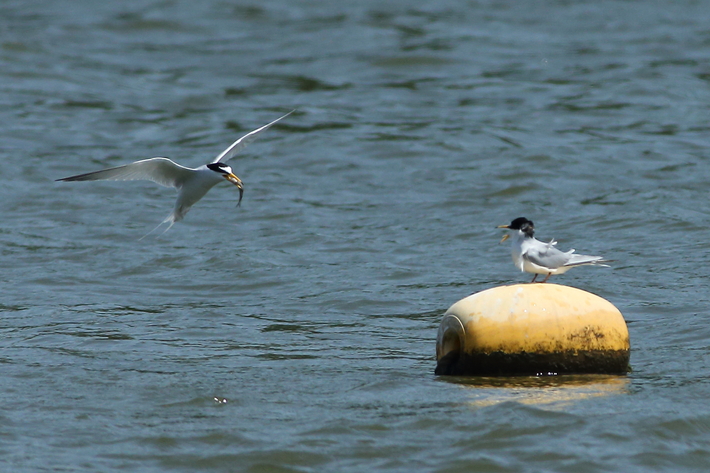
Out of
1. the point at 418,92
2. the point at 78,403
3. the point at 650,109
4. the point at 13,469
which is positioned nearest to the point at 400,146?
the point at 418,92

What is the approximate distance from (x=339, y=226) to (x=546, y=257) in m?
6.15

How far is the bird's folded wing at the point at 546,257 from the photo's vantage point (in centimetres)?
801

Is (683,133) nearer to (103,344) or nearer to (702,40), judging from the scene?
(702,40)

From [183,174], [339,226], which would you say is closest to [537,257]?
[183,174]

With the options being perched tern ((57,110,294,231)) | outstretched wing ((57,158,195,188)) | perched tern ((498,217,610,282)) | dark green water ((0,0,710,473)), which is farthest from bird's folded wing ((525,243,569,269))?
outstretched wing ((57,158,195,188))

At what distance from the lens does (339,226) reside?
45.9 ft

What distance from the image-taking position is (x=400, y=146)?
17.7 m

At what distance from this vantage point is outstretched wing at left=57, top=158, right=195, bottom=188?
9295 mm

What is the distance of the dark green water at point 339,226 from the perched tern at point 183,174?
116 centimetres

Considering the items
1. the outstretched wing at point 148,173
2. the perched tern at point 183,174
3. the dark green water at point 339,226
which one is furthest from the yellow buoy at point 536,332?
the outstretched wing at point 148,173

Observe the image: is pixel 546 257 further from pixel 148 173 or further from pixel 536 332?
pixel 148 173

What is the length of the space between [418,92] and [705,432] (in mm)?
14829

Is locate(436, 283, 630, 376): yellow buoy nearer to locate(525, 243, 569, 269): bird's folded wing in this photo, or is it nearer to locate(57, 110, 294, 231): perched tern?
locate(525, 243, 569, 269): bird's folded wing

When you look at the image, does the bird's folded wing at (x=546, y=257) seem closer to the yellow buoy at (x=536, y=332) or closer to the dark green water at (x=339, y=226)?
Result: the yellow buoy at (x=536, y=332)
